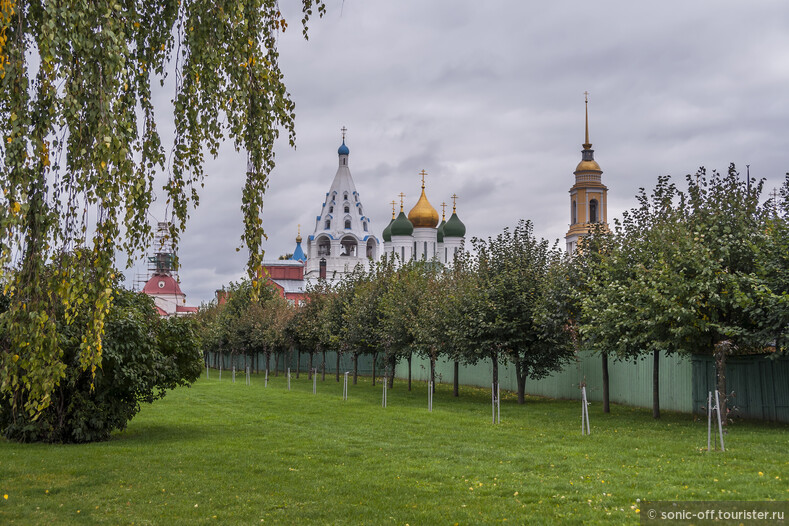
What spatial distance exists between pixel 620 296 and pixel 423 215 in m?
77.1

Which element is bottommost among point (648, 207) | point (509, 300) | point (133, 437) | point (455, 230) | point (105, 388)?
point (133, 437)

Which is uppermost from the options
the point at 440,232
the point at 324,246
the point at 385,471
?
the point at 440,232

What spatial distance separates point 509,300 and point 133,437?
44.1ft

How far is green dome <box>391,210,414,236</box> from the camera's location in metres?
97.4

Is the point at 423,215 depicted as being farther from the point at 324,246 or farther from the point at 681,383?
the point at 681,383

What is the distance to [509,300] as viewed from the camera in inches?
1059

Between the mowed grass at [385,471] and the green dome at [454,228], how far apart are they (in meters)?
77.4

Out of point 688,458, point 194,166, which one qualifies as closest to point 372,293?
point 688,458

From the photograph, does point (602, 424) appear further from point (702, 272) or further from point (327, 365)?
point (327, 365)

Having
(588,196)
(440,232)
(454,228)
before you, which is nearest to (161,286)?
(440,232)

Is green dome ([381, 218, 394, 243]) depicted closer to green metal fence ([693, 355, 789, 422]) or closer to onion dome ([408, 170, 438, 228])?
onion dome ([408, 170, 438, 228])

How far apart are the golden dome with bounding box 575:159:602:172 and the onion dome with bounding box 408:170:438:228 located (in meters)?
25.4

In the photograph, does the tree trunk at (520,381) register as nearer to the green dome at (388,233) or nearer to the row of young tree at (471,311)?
the row of young tree at (471,311)

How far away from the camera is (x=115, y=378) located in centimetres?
1581
